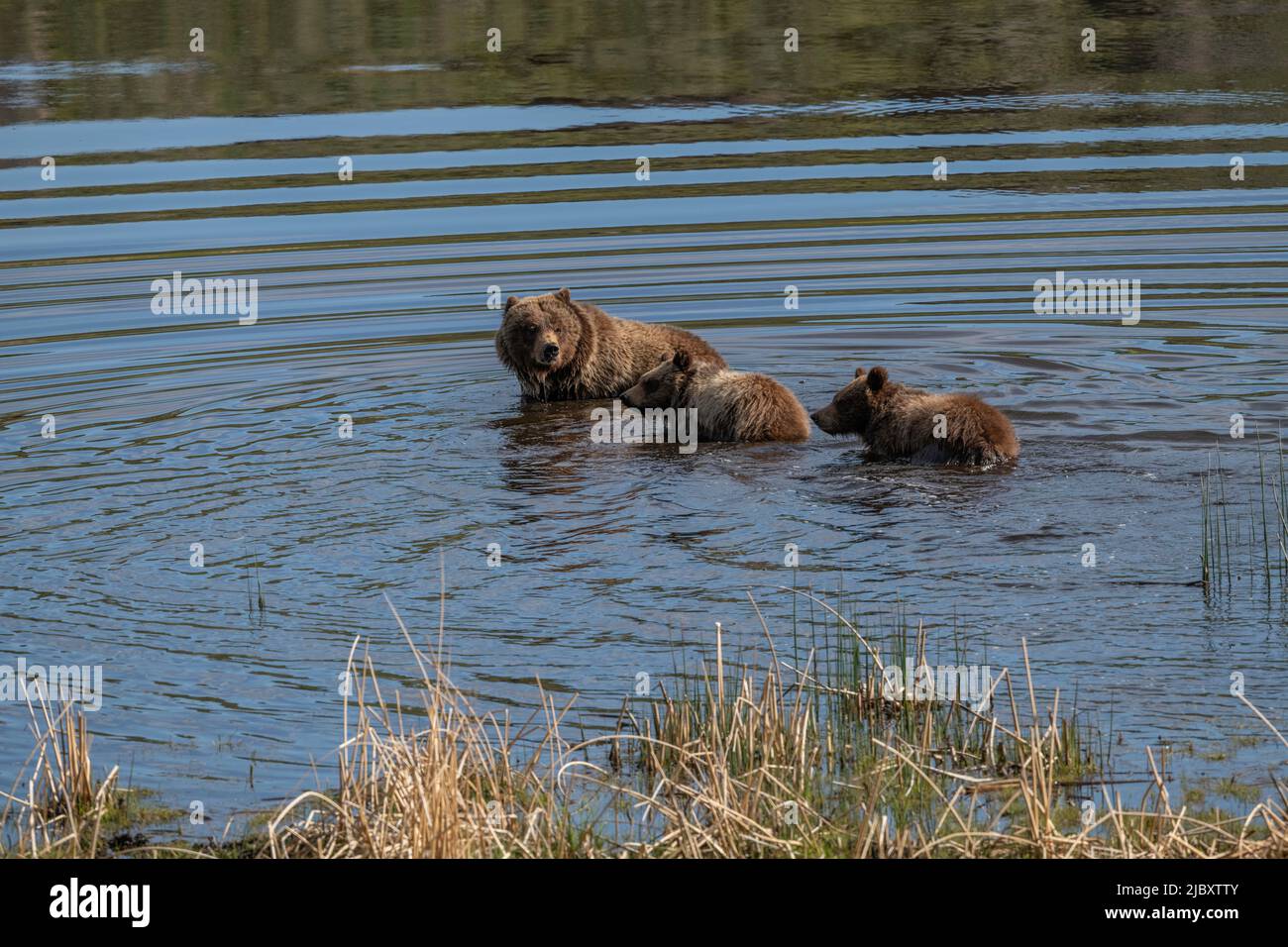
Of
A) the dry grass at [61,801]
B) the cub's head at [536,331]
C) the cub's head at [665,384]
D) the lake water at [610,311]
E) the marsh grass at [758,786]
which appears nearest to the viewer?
the marsh grass at [758,786]

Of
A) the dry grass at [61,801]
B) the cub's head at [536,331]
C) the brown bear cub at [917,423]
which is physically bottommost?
the dry grass at [61,801]

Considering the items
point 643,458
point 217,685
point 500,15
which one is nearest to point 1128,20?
point 500,15

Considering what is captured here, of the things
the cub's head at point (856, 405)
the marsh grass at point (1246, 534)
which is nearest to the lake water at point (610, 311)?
the marsh grass at point (1246, 534)

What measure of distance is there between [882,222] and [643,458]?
30.1 feet

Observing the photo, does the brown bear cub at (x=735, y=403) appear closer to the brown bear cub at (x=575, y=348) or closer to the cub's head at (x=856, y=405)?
the cub's head at (x=856, y=405)

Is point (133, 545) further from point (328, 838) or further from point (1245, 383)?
point (1245, 383)

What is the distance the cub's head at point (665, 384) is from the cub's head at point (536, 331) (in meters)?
0.76

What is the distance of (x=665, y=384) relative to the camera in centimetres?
1398

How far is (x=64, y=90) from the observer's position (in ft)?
92.9

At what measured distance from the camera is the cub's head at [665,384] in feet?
A: 45.4

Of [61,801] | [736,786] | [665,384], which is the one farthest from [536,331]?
[736,786]

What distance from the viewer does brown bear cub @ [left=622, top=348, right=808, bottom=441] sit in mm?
12891

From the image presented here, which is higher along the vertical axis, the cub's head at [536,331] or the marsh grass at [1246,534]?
the cub's head at [536,331]

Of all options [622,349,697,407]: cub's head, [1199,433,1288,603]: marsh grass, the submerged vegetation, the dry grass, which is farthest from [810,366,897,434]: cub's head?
the dry grass
